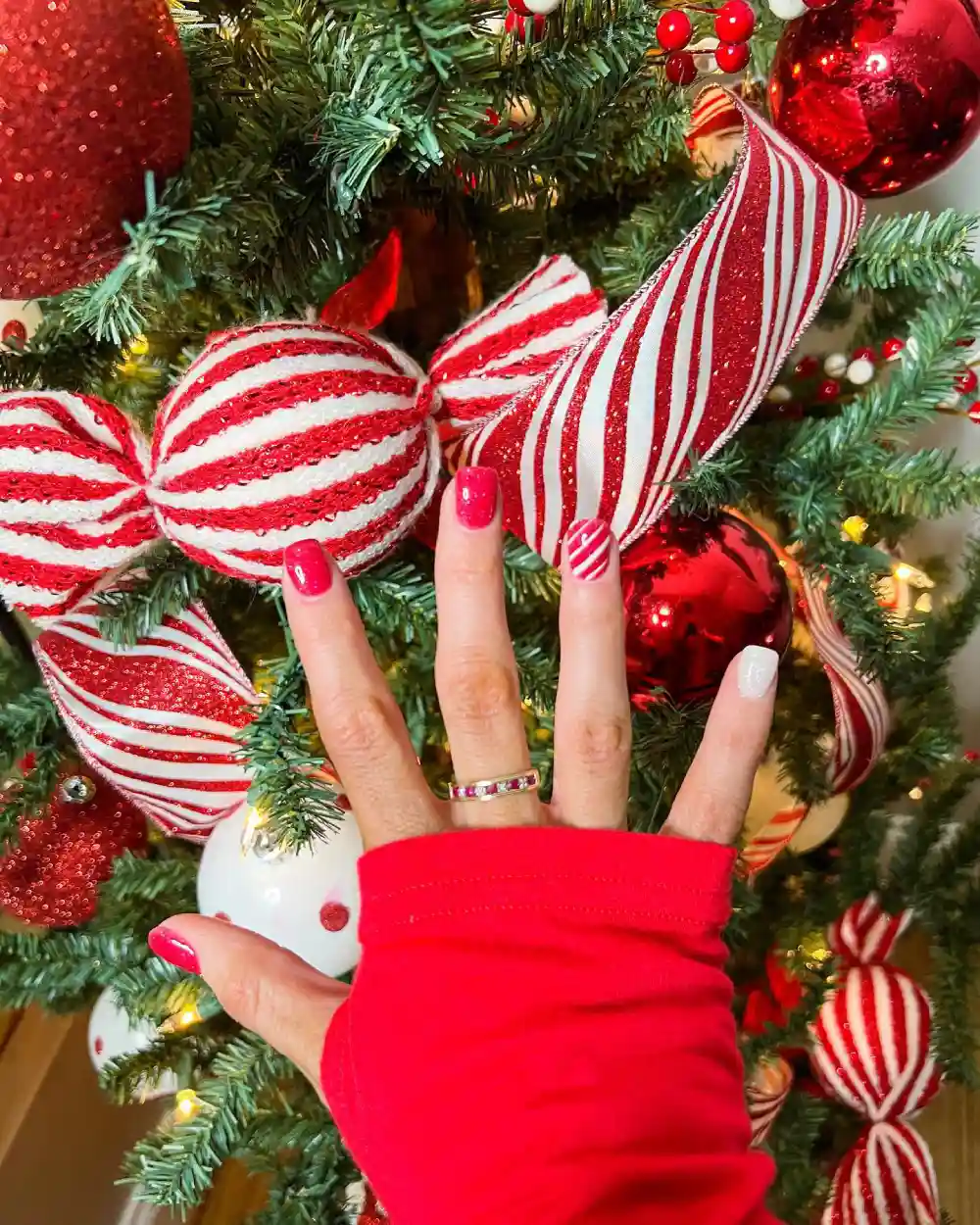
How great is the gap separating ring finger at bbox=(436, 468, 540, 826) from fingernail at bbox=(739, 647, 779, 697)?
12 centimetres

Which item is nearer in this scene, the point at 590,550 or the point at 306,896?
the point at 590,550

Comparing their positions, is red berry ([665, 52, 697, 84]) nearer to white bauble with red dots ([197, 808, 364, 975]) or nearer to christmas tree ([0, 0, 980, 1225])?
christmas tree ([0, 0, 980, 1225])

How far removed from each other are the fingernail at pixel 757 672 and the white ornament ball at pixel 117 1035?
53cm

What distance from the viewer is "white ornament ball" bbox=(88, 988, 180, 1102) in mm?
705

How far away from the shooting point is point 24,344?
22.2 inches

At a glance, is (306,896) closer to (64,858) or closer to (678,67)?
(64,858)

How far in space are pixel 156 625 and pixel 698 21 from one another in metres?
0.51

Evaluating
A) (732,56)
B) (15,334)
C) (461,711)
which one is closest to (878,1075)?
(461,711)

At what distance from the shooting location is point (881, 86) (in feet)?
1.60

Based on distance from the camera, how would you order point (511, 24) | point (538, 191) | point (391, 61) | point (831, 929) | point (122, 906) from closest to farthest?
1. point (391, 61)
2. point (511, 24)
3. point (538, 191)
4. point (122, 906)
5. point (831, 929)

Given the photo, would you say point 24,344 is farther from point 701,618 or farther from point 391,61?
point 701,618

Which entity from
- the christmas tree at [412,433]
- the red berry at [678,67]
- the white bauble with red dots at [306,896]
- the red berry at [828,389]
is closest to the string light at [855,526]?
the christmas tree at [412,433]

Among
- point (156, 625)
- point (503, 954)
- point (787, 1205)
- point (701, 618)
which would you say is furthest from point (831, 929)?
point (156, 625)

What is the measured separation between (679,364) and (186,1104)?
632mm
